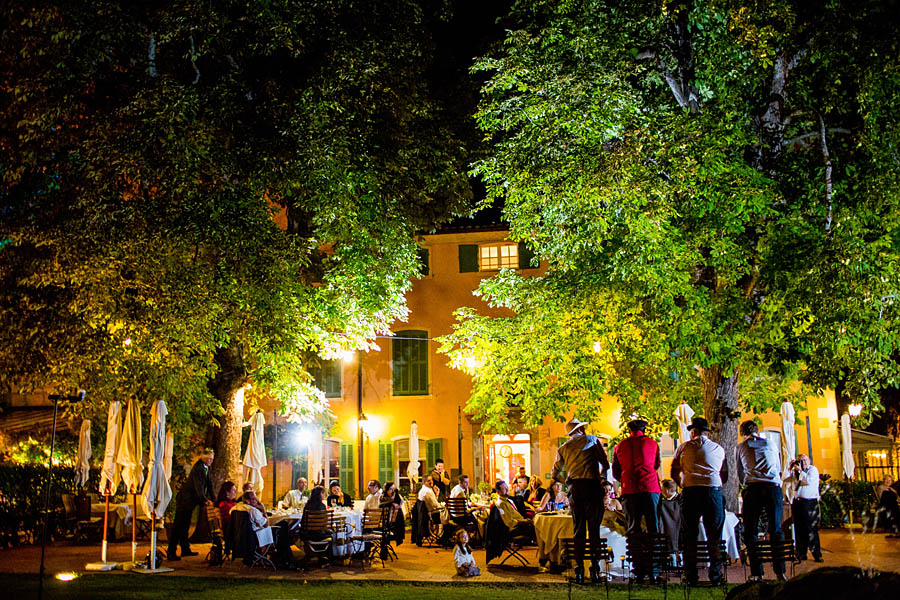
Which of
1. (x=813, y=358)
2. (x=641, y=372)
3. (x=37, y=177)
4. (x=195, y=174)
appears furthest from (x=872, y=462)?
(x=37, y=177)

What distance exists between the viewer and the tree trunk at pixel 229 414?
17008 millimetres

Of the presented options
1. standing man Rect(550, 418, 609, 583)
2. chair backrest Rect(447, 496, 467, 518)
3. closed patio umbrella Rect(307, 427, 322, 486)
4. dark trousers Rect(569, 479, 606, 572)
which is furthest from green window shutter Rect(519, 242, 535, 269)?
dark trousers Rect(569, 479, 606, 572)

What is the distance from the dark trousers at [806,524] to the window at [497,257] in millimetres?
14196

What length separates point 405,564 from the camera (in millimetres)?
13414

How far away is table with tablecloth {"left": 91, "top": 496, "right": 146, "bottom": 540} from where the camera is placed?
57.6 ft

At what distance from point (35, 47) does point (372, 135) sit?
6.43 meters

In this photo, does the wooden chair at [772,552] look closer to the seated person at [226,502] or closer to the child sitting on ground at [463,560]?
the child sitting on ground at [463,560]

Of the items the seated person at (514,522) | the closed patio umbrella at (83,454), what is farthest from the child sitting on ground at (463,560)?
the closed patio umbrella at (83,454)

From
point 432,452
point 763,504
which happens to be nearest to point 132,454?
point 763,504

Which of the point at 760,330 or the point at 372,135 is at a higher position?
the point at 372,135

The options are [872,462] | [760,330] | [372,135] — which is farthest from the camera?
[872,462]

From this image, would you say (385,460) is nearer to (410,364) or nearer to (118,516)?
(410,364)

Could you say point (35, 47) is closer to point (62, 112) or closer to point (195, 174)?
point (62, 112)

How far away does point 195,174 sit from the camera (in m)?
14.5
